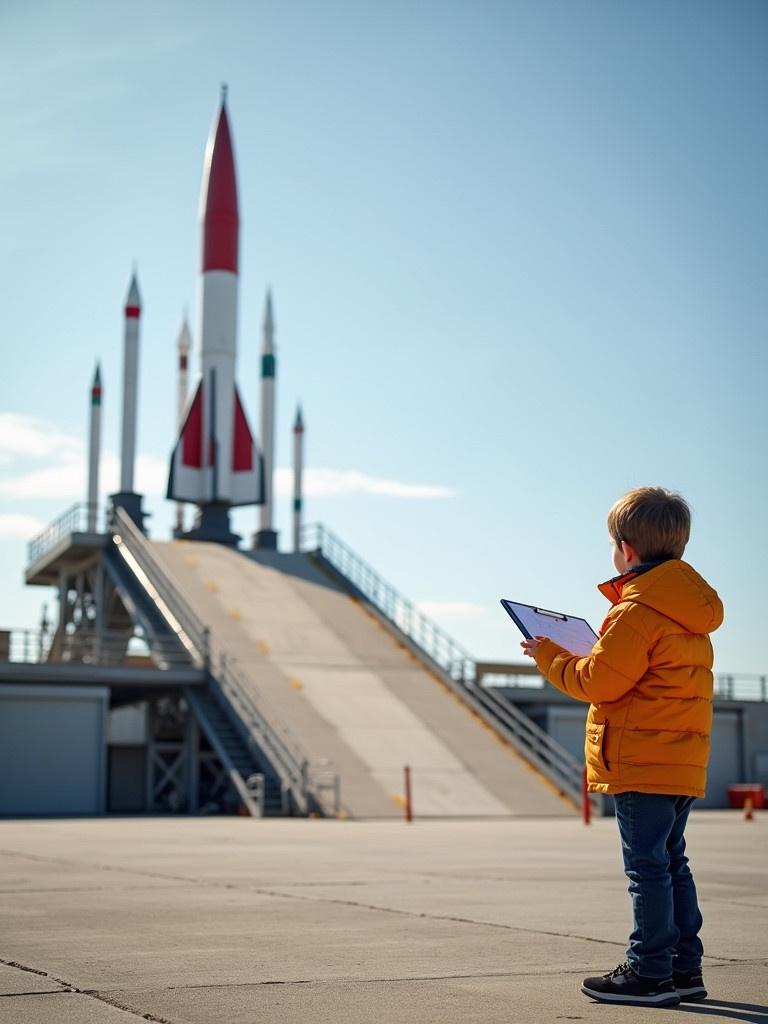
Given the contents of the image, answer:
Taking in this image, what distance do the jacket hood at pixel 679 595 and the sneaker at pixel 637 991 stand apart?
46.1 inches

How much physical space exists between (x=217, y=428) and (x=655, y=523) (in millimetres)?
38573

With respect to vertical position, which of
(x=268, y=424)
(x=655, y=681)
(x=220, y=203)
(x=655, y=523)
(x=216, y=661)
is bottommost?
(x=655, y=681)

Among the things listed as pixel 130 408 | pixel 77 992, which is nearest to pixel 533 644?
pixel 77 992

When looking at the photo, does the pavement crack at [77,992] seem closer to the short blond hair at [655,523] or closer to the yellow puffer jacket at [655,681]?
the yellow puffer jacket at [655,681]

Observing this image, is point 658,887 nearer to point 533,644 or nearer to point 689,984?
point 689,984

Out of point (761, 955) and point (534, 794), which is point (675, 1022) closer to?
point (761, 955)

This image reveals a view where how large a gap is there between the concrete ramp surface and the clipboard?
18.5m

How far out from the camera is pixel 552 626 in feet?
16.7

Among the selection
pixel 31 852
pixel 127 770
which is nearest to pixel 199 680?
pixel 127 770

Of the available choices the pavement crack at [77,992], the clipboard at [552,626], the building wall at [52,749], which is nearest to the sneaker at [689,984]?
the clipboard at [552,626]

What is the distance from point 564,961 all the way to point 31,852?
8.42 m

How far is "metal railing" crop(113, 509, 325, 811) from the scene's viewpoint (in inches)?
989

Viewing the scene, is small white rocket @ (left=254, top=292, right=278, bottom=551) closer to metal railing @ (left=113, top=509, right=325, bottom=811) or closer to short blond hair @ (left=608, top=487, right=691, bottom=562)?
metal railing @ (left=113, top=509, right=325, bottom=811)

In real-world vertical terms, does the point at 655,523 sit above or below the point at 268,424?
below
